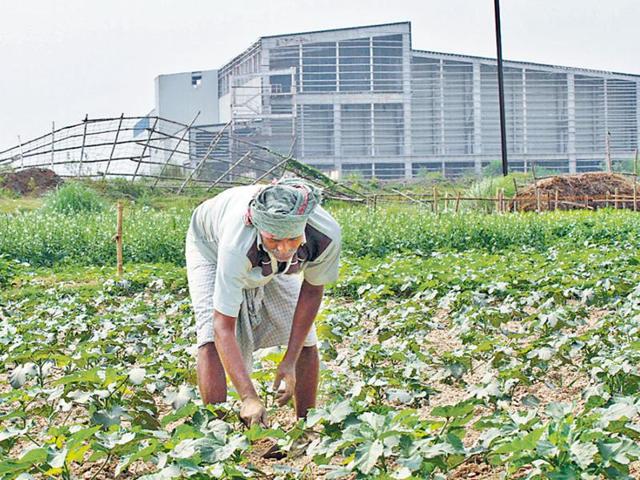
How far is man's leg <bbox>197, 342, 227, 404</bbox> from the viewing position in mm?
4301

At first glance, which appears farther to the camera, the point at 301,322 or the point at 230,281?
the point at 301,322

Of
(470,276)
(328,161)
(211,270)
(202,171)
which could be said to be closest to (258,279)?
(211,270)

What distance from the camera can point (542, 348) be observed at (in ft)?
17.2

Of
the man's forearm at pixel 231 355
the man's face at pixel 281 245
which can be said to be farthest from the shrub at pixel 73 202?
the man's face at pixel 281 245

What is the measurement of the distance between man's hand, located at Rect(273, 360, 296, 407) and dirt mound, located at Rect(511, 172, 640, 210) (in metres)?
24.0

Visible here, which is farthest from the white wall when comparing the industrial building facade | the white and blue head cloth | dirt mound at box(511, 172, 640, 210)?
the white and blue head cloth

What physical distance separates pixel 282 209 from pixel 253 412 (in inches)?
29.3

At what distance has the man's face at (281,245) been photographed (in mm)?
3875

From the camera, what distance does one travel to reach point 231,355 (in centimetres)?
400

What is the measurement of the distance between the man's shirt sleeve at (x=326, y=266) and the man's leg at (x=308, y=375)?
1.26 feet

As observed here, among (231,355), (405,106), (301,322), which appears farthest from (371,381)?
(405,106)

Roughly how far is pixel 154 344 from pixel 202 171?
2392cm

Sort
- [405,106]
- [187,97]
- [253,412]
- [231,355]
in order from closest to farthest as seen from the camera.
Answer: [253,412]
[231,355]
[405,106]
[187,97]

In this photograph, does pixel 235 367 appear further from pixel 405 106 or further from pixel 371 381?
pixel 405 106
